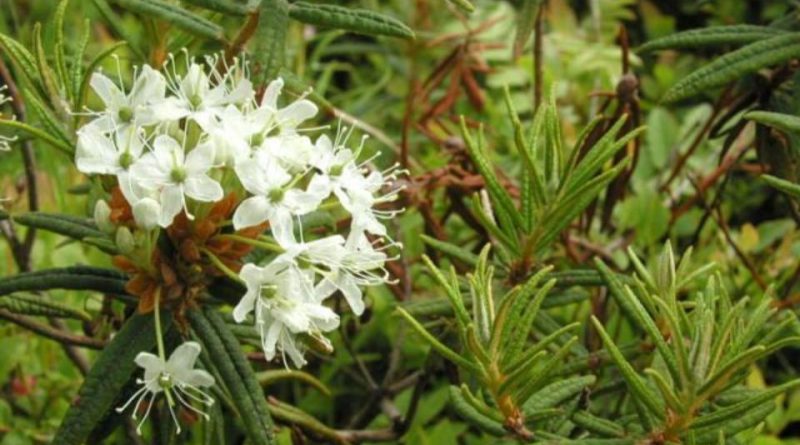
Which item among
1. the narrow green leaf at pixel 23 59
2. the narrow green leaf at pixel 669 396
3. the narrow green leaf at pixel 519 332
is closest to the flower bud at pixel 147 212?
the narrow green leaf at pixel 23 59

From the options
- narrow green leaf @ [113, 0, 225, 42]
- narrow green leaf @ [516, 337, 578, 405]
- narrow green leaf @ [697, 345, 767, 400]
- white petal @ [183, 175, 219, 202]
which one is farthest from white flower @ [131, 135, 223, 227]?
narrow green leaf @ [697, 345, 767, 400]

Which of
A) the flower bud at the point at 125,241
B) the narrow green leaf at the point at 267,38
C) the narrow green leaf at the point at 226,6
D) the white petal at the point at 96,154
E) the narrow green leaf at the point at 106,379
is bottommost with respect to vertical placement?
the narrow green leaf at the point at 106,379

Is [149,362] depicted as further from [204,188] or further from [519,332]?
[519,332]

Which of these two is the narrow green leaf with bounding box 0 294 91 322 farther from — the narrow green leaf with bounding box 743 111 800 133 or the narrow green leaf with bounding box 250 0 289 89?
the narrow green leaf with bounding box 743 111 800 133

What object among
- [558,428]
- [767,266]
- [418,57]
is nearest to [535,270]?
[558,428]

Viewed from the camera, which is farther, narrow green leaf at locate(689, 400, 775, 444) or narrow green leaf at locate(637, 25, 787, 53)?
narrow green leaf at locate(637, 25, 787, 53)

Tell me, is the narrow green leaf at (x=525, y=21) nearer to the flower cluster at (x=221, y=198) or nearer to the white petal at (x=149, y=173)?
the flower cluster at (x=221, y=198)
